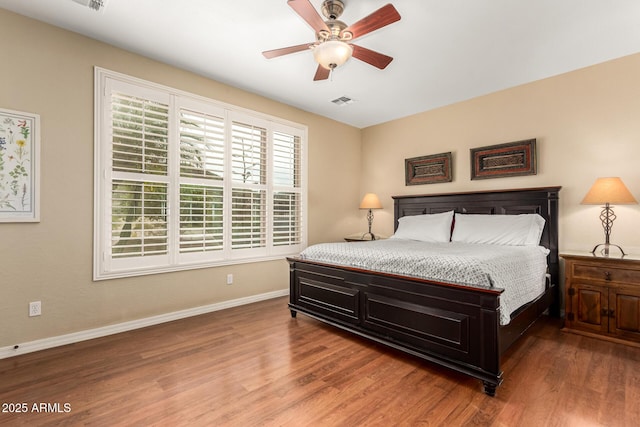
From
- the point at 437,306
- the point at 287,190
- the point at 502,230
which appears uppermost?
the point at 287,190

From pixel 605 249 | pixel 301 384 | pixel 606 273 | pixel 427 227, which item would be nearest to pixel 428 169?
pixel 427 227

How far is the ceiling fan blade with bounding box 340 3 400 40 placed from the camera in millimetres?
2033

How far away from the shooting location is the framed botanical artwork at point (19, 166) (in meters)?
2.56

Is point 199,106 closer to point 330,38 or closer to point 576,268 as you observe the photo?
point 330,38

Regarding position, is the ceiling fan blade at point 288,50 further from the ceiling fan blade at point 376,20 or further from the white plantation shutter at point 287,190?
the white plantation shutter at point 287,190

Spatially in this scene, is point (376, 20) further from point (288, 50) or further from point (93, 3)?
point (93, 3)

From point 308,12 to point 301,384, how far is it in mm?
2540

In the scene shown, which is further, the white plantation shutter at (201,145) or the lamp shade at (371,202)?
→ the lamp shade at (371,202)

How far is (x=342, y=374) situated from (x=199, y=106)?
3254 millimetres

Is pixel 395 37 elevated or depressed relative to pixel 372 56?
elevated

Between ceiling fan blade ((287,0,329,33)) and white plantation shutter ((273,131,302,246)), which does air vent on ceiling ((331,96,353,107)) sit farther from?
ceiling fan blade ((287,0,329,33))

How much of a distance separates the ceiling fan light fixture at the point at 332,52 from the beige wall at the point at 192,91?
200 cm

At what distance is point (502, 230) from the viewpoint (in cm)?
360

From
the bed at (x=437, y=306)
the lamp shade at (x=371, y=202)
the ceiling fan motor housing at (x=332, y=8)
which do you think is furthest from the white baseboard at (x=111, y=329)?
the ceiling fan motor housing at (x=332, y=8)
